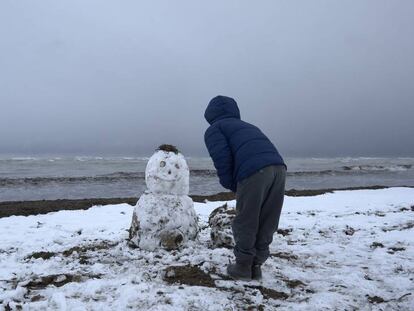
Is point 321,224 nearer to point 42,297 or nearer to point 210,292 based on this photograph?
point 210,292

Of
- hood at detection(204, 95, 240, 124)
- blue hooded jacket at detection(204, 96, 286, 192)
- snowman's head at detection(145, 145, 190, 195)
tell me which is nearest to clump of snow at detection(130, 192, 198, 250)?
snowman's head at detection(145, 145, 190, 195)

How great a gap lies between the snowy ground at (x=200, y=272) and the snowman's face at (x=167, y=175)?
941 millimetres

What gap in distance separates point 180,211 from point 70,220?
4.30 metres

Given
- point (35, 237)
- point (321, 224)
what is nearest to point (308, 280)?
point (321, 224)

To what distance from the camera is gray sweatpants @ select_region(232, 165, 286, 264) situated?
421 cm

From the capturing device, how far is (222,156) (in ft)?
14.3

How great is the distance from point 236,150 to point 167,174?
5.81 ft

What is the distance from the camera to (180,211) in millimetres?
5766

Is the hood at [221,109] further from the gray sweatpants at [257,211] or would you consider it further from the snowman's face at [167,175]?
the snowman's face at [167,175]

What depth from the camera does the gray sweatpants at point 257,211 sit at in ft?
13.8

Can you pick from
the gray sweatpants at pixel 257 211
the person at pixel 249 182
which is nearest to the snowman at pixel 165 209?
the person at pixel 249 182

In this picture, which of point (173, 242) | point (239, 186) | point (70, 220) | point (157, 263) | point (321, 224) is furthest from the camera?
point (70, 220)

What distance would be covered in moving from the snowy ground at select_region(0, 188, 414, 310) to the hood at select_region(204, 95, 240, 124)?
6.15ft

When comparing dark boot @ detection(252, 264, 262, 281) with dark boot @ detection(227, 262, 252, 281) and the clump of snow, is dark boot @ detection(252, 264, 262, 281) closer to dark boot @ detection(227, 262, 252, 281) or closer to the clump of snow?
dark boot @ detection(227, 262, 252, 281)
